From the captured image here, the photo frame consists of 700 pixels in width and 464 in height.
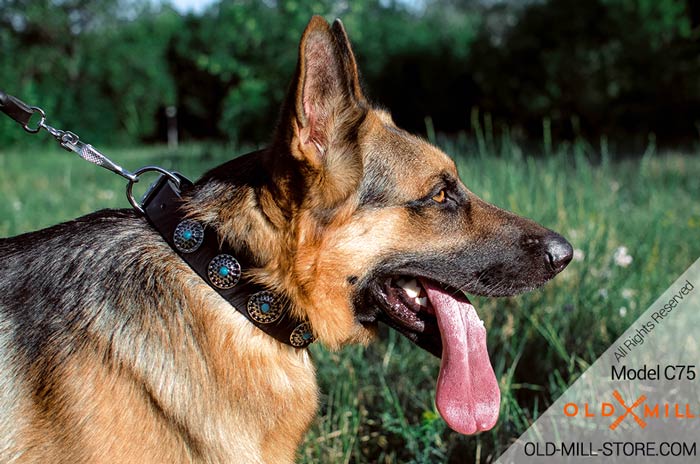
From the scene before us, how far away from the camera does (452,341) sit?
2.64 meters

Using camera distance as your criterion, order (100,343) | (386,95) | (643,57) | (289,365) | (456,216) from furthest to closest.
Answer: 1. (386,95)
2. (643,57)
3. (456,216)
4. (289,365)
5. (100,343)

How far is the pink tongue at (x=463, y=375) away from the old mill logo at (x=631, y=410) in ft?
2.89

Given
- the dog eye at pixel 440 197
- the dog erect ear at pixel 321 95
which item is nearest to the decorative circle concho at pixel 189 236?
the dog erect ear at pixel 321 95

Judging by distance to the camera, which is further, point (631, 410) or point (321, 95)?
point (631, 410)

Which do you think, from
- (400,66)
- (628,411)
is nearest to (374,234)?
(628,411)

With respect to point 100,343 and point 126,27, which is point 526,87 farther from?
point 126,27

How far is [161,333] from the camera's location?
2.32 metres

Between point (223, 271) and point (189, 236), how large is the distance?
173 mm

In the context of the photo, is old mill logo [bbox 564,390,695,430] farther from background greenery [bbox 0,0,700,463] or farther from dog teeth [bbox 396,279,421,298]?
dog teeth [bbox 396,279,421,298]

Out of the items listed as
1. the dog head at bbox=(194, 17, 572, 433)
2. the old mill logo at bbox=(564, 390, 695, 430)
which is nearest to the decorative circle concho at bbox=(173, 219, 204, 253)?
the dog head at bbox=(194, 17, 572, 433)

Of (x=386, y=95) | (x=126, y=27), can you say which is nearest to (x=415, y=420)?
(x=386, y=95)

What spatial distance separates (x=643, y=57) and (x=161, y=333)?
40.0 ft

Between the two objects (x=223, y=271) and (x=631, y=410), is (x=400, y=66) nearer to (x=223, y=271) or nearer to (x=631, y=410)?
(x=631, y=410)

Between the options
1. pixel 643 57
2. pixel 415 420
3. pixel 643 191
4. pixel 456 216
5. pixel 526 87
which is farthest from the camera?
pixel 526 87
